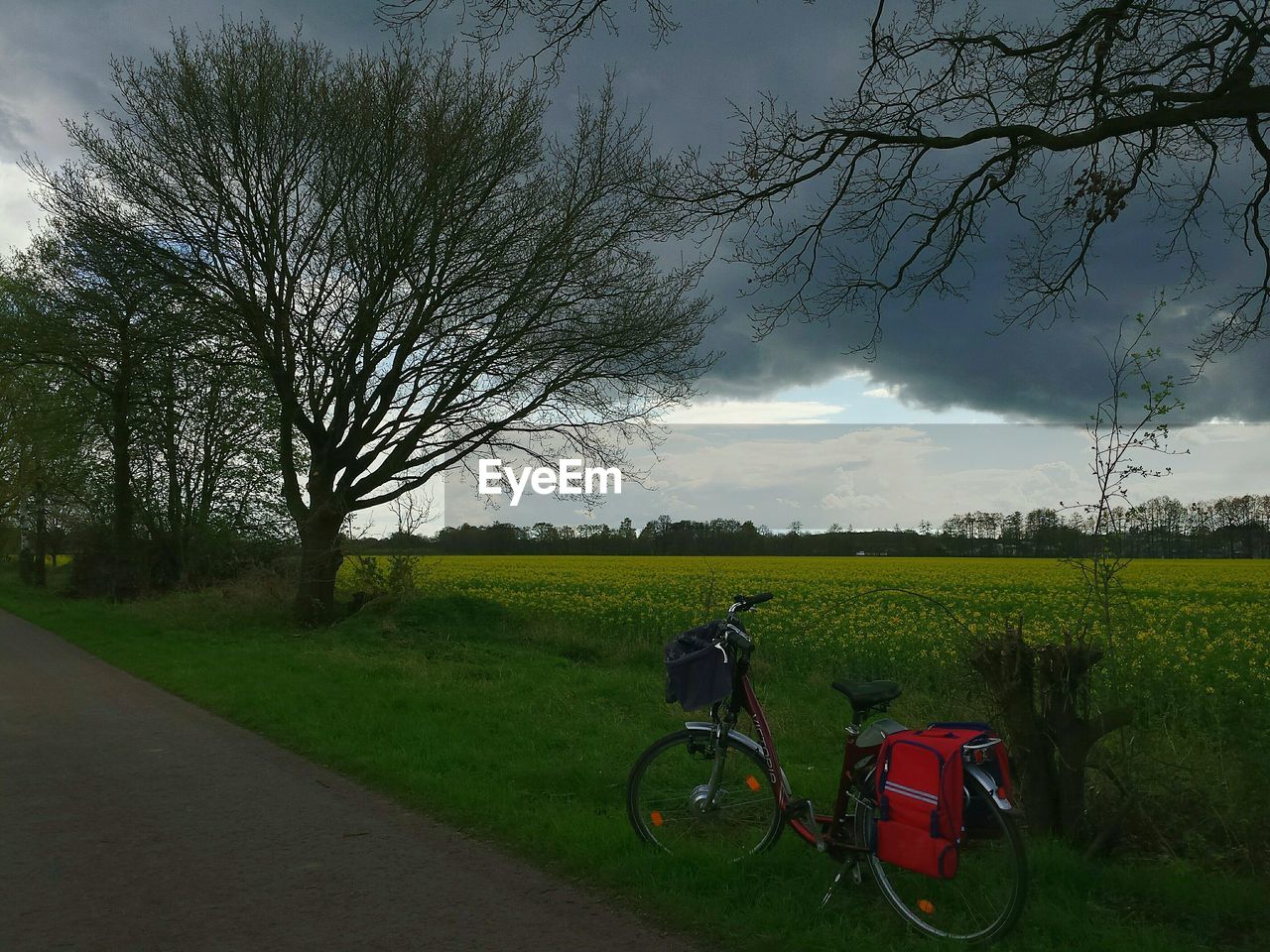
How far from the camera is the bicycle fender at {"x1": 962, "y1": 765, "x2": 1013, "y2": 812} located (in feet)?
14.2

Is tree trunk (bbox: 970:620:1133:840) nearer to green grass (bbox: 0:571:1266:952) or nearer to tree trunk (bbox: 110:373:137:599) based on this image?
green grass (bbox: 0:571:1266:952)

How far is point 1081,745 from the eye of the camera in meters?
5.45

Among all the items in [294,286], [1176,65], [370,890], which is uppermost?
[294,286]

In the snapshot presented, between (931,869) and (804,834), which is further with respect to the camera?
(804,834)

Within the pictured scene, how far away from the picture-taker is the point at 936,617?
67.2 feet

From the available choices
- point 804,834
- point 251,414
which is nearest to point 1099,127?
point 804,834

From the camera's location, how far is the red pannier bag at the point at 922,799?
4.39m

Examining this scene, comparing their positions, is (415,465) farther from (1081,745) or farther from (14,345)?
(1081,745)

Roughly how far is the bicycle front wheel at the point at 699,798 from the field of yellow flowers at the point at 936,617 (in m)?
1.24

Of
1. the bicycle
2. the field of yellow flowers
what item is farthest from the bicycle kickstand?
the field of yellow flowers

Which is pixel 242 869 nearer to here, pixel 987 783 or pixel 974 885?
pixel 974 885

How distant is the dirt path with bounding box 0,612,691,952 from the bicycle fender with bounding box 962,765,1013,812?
1445 millimetres

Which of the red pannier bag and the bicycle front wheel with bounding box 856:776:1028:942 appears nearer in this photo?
the bicycle front wheel with bounding box 856:776:1028:942

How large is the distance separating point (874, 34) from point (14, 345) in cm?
2073
